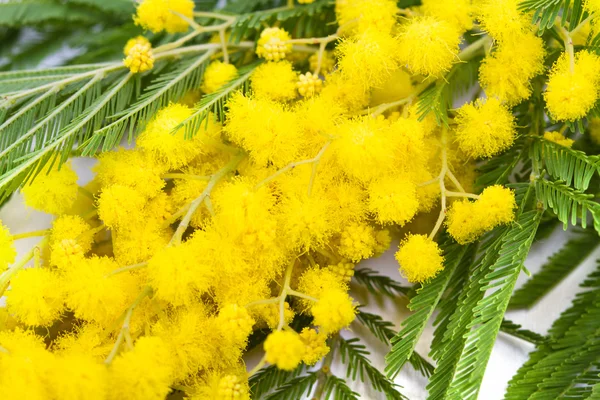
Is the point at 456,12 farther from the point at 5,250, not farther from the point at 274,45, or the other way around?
the point at 5,250

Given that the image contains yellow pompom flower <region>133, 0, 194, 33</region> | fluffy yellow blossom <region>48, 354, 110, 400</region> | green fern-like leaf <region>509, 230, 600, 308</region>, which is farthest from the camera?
green fern-like leaf <region>509, 230, 600, 308</region>

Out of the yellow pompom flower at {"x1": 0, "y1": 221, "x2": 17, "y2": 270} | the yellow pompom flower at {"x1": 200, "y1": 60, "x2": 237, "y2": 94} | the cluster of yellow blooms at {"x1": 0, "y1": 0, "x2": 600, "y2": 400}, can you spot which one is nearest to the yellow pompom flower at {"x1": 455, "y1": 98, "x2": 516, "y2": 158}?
the cluster of yellow blooms at {"x1": 0, "y1": 0, "x2": 600, "y2": 400}

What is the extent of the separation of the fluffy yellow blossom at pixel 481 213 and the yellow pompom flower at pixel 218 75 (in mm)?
351

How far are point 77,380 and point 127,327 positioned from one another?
83 mm

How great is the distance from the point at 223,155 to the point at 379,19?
0.27m

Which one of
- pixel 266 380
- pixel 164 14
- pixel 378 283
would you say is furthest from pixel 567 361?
pixel 164 14

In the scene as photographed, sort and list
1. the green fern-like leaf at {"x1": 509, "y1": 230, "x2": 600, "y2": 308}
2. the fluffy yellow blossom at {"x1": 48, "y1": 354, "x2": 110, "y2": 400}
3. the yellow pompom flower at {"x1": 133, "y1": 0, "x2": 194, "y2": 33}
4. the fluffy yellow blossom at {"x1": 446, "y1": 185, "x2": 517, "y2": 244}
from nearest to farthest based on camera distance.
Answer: the fluffy yellow blossom at {"x1": 48, "y1": 354, "x2": 110, "y2": 400} → the fluffy yellow blossom at {"x1": 446, "y1": 185, "x2": 517, "y2": 244} → the yellow pompom flower at {"x1": 133, "y1": 0, "x2": 194, "y2": 33} → the green fern-like leaf at {"x1": 509, "y1": 230, "x2": 600, "y2": 308}

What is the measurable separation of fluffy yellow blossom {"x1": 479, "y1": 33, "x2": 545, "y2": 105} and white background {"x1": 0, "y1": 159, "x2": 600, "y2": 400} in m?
0.28

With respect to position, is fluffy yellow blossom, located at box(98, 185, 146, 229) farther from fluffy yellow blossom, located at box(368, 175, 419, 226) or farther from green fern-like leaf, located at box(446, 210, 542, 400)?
green fern-like leaf, located at box(446, 210, 542, 400)

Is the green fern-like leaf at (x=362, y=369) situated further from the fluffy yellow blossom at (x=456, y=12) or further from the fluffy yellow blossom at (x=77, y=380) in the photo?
the fluffy yellow blossom at (x=456, y=12)

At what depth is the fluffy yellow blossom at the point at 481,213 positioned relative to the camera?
69 centimetres

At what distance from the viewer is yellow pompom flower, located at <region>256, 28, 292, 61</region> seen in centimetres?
81

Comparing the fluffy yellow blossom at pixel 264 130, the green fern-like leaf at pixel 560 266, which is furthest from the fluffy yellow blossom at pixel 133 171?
the green fern-like leaf at pixel 560 266

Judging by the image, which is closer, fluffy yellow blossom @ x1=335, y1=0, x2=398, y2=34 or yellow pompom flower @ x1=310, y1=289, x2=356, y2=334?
yellow pompom flower @ x1=310, y1=289, x2=356, y2=334
